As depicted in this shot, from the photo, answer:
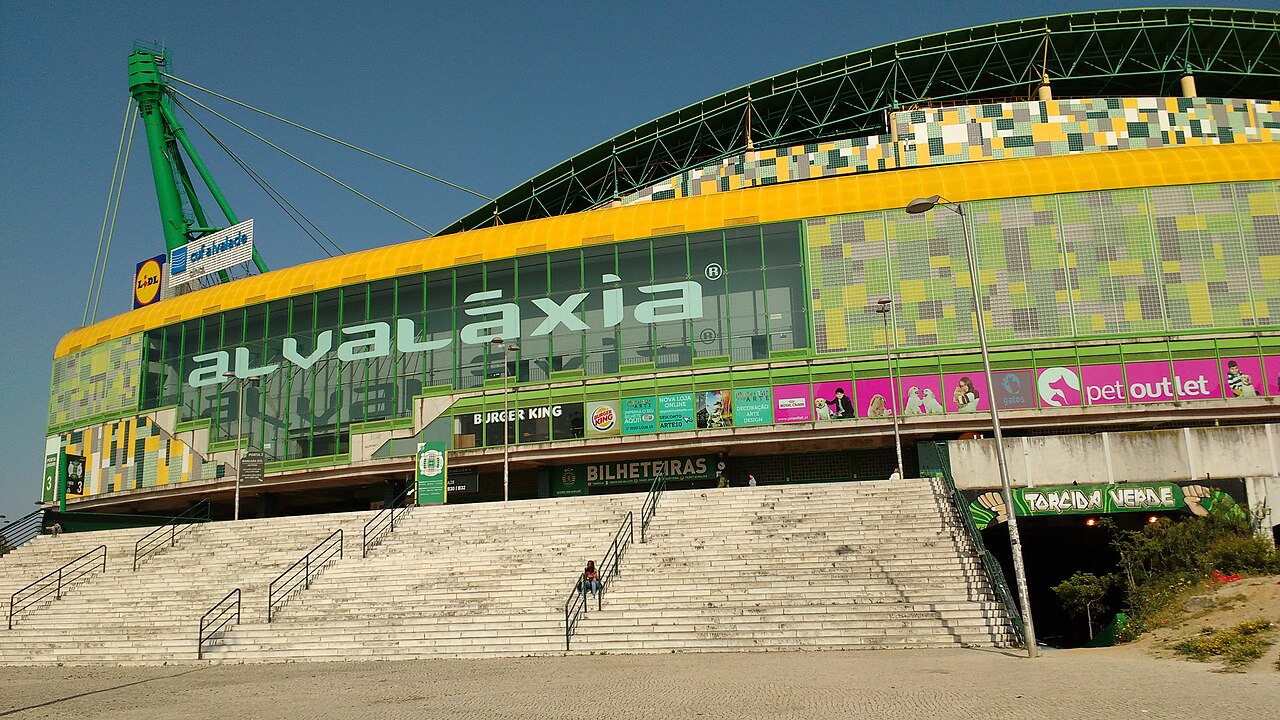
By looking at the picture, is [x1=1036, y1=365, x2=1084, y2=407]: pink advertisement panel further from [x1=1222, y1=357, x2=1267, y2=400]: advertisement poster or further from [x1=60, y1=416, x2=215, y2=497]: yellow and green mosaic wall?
[x1=60, y1=416, x2=215, y2=497]: yellow and green mosaic wall

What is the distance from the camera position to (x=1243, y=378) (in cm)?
3606

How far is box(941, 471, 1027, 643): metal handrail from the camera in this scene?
20.7 m

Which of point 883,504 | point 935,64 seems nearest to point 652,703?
point 883,504

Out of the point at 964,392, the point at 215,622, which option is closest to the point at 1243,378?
the point at 964,392

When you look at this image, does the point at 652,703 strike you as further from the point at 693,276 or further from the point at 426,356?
the point at 426,356

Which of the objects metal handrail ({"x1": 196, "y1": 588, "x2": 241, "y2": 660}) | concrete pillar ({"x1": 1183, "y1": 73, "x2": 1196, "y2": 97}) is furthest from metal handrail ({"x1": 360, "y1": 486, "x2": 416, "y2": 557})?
concrete pillar ({"x1": 1183, "y1": 73, "x2": 1196, "y2": 97})

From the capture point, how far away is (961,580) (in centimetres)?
2303

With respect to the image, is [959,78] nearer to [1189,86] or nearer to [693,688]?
[1189,86]

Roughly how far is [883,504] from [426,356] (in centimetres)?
2233

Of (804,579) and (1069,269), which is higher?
(1069,269)

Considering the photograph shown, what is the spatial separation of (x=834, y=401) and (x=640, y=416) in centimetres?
764

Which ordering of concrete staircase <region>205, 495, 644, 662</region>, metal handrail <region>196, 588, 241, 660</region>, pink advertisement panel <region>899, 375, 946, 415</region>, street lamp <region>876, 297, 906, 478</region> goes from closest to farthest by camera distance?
concrete staircase <region>205, 495, 644, 662</region>
metal handrail <region>196, 588, 241, 660</region>
street lamp <region>876, 297, 906, 478</region>
pink advertisement panel <region>899, 375, 946, 415</region>

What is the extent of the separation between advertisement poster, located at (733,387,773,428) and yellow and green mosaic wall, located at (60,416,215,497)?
24.7 m

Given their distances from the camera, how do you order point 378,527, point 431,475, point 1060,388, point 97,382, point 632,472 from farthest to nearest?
point 97,382 < point 632,472 < point 431,475 < point 1060,388 < point 378,527
